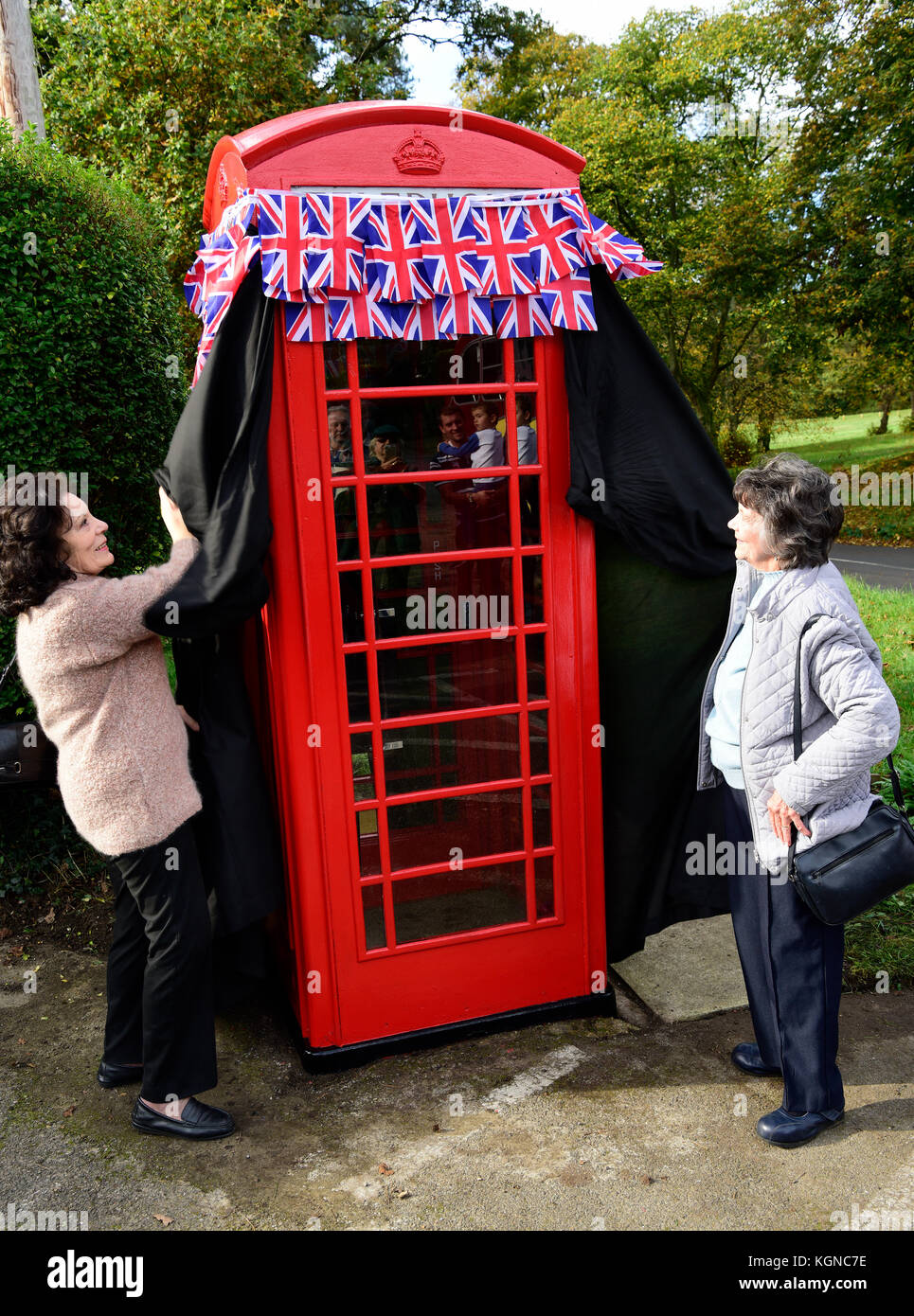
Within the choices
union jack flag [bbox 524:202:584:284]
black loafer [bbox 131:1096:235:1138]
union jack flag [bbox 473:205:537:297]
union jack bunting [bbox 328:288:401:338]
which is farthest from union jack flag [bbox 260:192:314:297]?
black loafer [bbox 131:1096:235:1138]

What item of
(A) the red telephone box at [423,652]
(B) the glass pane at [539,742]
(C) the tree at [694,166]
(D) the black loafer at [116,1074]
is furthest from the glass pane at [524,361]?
(C) the tree at [694,166]

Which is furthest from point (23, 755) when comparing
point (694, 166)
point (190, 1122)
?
point (694, 166)

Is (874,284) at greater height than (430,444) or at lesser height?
greater

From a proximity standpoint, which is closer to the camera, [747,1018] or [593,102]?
[747,1018]

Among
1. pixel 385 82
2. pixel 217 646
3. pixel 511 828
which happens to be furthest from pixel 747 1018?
pixel 385 82

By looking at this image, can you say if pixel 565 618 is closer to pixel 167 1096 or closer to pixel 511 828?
pixel 511 828

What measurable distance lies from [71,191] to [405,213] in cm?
196

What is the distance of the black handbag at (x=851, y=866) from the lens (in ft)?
8.67

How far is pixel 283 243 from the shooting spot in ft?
9.14

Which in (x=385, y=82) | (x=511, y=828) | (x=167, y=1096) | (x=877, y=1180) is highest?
(x=385, y=82)

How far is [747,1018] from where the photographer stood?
3.52m

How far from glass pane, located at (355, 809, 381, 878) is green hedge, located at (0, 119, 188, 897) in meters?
1.43

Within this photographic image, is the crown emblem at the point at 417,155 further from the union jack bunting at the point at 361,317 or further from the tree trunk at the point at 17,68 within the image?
the tree trunk at the point at 17,68

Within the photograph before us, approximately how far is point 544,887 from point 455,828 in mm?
383
